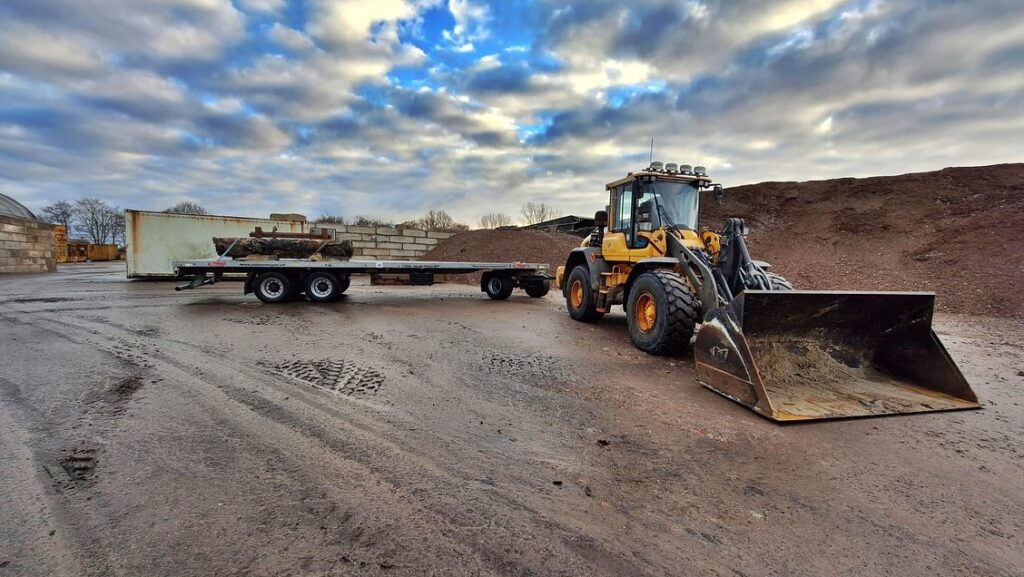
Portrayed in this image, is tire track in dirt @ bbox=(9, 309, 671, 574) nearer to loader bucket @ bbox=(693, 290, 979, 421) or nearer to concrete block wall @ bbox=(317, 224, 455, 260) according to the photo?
loader bucket @ bbox=(693, 290, 979, 421)

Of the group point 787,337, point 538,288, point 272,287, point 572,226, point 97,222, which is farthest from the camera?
point 97,222

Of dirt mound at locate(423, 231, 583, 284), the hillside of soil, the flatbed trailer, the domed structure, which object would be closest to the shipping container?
the flatbed trailer

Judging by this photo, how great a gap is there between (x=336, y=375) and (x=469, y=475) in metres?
2.60

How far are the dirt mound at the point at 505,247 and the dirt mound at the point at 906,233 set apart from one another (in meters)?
7.89

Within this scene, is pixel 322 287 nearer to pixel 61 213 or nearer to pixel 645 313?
pixel 645 313

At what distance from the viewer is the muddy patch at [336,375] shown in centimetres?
420

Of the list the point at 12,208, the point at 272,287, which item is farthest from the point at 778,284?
the point at 12,208

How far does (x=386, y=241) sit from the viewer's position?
23391 mm

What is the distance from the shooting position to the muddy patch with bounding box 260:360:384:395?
4196 mm

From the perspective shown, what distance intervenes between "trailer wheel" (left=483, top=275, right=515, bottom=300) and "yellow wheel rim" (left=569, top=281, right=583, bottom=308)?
384 centimetres

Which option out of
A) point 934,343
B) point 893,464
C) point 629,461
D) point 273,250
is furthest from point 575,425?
point 273,250

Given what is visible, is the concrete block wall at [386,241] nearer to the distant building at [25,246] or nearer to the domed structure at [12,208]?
the distant building at [25,246]

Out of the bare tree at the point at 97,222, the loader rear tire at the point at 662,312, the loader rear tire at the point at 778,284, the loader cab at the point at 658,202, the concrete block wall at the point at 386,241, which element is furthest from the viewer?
the bare tree at the point at 97,222

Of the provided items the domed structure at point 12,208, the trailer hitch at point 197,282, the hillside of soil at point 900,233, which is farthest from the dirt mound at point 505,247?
the domed structure at point 12,208
